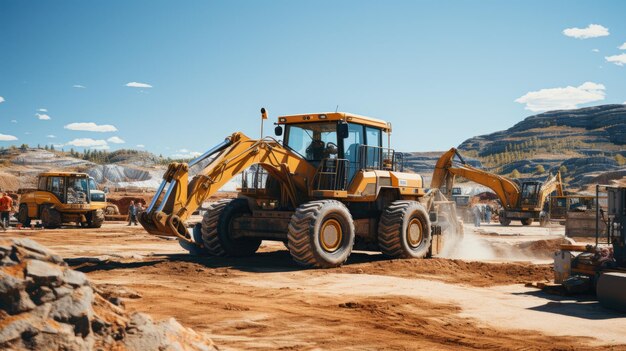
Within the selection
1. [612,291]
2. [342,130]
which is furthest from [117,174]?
[612,291]

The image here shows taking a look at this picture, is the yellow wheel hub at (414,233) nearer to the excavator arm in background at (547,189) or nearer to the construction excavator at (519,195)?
the construction excavator at (519,195)

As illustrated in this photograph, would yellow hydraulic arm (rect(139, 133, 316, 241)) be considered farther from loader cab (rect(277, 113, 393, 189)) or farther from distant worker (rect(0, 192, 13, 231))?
distant worker (rect(0, 192, 13, 231))

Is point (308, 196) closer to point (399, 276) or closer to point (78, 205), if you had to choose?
point (399, 276)

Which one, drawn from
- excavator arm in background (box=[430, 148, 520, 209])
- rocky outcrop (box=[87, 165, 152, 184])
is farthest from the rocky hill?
rocky outcrop (box=[87, 165, 152, 184])

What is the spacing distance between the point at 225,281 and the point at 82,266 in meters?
3.46

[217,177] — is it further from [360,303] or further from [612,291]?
[612,291]

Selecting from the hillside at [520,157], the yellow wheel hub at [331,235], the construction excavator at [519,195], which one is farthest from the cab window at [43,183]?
the hillside at [520,157]

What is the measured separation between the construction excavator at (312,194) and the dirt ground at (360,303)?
0.60m

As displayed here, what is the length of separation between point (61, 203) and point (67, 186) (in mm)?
→ 859

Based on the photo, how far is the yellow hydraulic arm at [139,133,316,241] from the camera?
12.8 meters

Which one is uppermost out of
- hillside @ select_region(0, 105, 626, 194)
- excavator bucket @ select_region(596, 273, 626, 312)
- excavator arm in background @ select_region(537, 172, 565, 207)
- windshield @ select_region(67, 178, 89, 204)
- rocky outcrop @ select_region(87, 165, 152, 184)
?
hillside @ select_region(0, 105, 626, 194)

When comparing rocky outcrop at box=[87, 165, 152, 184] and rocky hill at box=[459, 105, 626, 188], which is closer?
rocky outcrop at box=[87, 165, 152, 184]

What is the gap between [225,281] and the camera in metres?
12.1

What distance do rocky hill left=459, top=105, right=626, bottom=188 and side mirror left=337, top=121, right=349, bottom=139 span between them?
66.0 m
